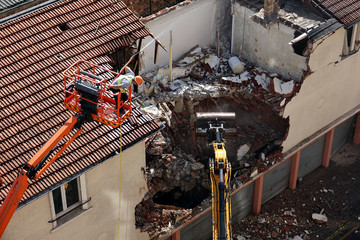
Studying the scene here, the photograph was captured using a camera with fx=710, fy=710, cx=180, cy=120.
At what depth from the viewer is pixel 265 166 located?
28.1 meters

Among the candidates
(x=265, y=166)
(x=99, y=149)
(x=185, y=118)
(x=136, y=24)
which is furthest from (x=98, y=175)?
(x=265, y=166)

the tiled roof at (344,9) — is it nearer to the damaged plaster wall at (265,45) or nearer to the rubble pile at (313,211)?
the damaged plaster wall at (265,45)

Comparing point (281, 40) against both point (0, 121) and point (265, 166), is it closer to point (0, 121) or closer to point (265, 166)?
point (265, 166)

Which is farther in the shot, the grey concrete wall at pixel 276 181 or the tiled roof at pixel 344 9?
the grey concrete wall at pixel 276 181

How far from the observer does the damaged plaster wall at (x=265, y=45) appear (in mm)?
27453

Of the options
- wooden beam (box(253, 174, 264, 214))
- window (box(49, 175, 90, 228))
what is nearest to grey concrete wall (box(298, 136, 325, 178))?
wooden beam (box(253, 174, 264, 214))

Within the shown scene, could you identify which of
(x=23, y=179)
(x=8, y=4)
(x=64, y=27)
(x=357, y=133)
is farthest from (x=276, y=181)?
(x=23, y=179)

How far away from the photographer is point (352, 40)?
2875cm

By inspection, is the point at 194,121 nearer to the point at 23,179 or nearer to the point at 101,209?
the point at 101,209

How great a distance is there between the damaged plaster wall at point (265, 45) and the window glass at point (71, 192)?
35.5ft

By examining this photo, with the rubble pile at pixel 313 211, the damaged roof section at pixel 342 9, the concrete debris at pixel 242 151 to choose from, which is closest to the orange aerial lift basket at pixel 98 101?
the concrete debris at pixel 242 151

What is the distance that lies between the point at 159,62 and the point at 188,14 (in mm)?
2281

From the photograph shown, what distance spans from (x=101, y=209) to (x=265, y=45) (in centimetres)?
1041


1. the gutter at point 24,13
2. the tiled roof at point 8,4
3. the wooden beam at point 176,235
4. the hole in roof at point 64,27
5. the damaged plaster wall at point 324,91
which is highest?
the gutter at point 24,13
